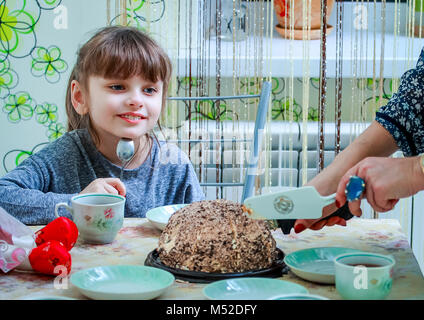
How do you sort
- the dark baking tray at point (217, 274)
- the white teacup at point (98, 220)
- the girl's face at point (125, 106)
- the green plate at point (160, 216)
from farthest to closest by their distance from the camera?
the girl's face at point (125, 106), the green plate at point (160, 216), the white teacup at point (98, 220), the dark baking tray at point (217, 274)

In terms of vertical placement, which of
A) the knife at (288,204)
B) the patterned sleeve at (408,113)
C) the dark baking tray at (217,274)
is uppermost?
the patterned sleeve at (408,113)

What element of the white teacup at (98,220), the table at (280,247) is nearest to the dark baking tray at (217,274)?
the table at (280,247)

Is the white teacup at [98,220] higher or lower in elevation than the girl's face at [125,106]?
lower

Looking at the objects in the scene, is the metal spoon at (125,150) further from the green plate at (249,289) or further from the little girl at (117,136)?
the green plate at (249,289)

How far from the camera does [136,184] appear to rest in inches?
61.9

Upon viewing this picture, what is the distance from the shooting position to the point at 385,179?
3.22ft

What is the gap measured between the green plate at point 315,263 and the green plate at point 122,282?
0.20 meters

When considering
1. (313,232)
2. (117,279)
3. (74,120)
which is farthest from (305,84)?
(117,279)

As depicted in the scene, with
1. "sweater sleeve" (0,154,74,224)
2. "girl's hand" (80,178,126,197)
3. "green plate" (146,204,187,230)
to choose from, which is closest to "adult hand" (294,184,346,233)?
"green plate" (146,204,187,230)

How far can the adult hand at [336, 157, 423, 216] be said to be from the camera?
98 cm

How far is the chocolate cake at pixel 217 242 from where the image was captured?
3.03ft

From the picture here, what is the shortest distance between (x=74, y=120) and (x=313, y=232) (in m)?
0.86

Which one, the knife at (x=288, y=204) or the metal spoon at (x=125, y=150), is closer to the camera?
the knife at (x=288, y=204)
